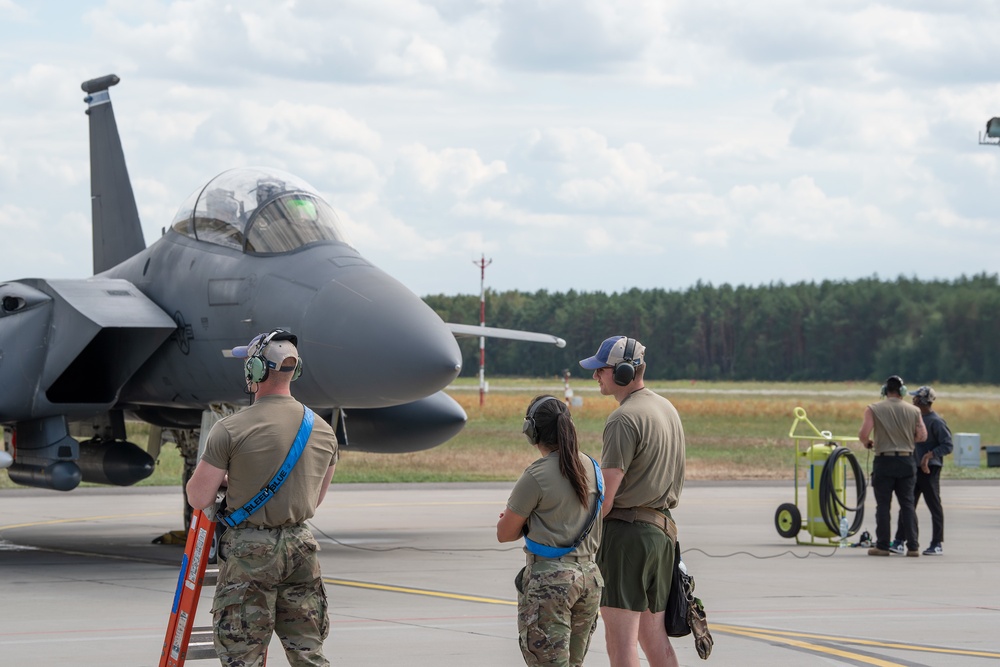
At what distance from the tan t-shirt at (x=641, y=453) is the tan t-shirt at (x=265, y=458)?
52.3 inches

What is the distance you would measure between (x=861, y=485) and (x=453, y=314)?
90.2 meters

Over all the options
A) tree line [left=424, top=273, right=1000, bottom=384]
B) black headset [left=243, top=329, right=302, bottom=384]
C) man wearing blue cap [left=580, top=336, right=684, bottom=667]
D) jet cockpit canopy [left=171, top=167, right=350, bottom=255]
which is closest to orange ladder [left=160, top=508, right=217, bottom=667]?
black headset [left=243, top=329, right=302, bottom=384]

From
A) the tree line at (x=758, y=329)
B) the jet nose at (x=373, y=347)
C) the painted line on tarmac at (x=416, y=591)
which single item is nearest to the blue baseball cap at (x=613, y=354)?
the painted line on tarmac at (x=416, y=591)

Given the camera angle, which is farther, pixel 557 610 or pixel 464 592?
pixel 464 592

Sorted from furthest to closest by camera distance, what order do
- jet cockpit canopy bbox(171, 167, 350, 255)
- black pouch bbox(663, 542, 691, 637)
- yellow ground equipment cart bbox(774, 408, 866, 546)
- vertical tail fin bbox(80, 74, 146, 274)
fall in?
vertical tail fin bbox(80, 74, 146, 274), yellow ground equipment cart bbox(774, 408, 866, 546), jet cockpit canopy bbox(171, 167, 350, 255), black pouch bbox(663, 542, 691, 637)

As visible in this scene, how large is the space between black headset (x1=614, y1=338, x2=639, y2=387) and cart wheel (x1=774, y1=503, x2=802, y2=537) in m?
9.25

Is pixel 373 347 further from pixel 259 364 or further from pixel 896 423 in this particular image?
pixel 896 423

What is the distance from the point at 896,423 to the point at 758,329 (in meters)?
97.6

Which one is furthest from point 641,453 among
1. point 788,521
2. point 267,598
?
point 788,521

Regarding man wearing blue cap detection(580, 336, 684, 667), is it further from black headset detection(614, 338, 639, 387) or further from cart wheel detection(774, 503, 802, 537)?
cart wheel detection(774, 503, 802, 537)

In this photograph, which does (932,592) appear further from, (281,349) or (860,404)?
(860,404)

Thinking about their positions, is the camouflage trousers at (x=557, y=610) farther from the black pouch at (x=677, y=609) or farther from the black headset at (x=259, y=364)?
the black headset at (x=259, y=364)

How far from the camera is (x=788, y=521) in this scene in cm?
1560

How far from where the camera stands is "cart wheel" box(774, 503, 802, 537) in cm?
1538
